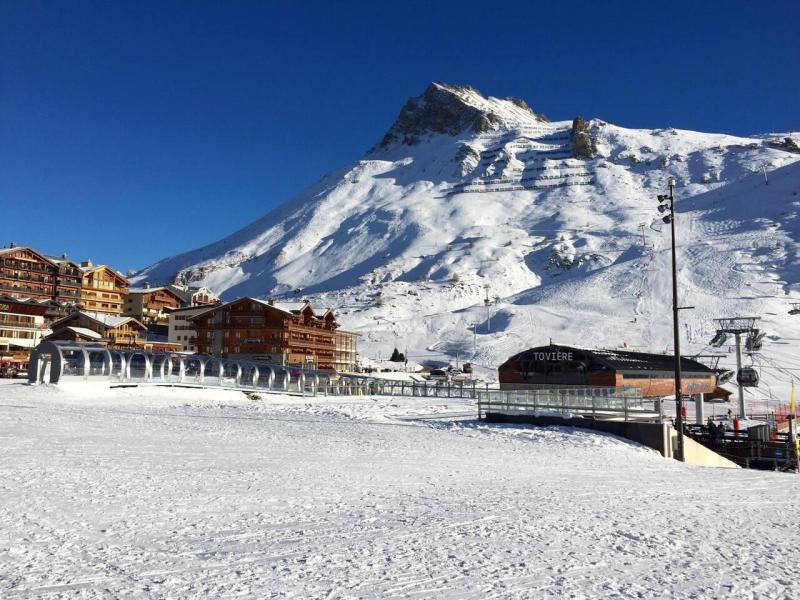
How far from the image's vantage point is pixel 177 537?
312 inches

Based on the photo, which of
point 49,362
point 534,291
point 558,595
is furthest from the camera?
point 534,291

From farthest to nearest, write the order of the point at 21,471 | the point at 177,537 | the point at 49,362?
the point at 49,362
the point at 21,471
the point at 177,537

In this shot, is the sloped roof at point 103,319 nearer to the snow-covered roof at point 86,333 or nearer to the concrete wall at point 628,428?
the snow-covered roof at point 86,333

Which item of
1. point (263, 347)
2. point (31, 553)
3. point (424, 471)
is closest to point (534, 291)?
point (263, 347)

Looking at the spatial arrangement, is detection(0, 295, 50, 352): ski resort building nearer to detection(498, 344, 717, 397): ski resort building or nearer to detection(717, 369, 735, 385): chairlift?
detection(498, 344, 717, 397): ski resort building

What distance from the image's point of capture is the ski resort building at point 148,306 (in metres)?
103

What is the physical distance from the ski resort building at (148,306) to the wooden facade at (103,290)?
1230mm

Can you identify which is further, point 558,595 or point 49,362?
point 49,362

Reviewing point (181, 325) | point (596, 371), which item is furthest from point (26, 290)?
point (596, 371)

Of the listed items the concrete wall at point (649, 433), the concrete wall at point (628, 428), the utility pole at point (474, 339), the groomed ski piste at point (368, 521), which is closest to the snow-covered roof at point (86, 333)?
the utility pole at point (474, 339)

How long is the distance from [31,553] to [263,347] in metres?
64.2

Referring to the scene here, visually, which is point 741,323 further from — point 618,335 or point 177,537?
point 177,537

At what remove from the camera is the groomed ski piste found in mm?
6613

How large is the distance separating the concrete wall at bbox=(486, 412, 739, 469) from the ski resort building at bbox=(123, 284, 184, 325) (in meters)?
88.0
